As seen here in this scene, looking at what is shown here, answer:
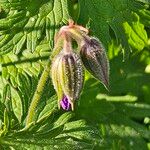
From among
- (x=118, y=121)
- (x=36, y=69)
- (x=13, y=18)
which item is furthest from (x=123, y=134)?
(x=13, y=18)

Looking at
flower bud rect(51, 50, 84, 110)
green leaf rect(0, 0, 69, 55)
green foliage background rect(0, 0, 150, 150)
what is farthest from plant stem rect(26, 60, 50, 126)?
green leaf rect(0, 0, 69, 55)

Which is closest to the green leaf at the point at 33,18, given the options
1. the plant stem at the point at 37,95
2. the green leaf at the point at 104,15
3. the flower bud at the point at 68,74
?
the green leaf at the point at 104,15

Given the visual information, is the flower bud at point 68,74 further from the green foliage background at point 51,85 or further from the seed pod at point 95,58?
the green foliage background at point 51,85

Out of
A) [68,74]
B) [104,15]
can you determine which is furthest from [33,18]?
[68,74]

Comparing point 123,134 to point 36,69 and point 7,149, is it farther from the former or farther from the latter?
point 7,149

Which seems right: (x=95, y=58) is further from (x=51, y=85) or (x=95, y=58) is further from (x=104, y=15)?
(x=51, y=85)
